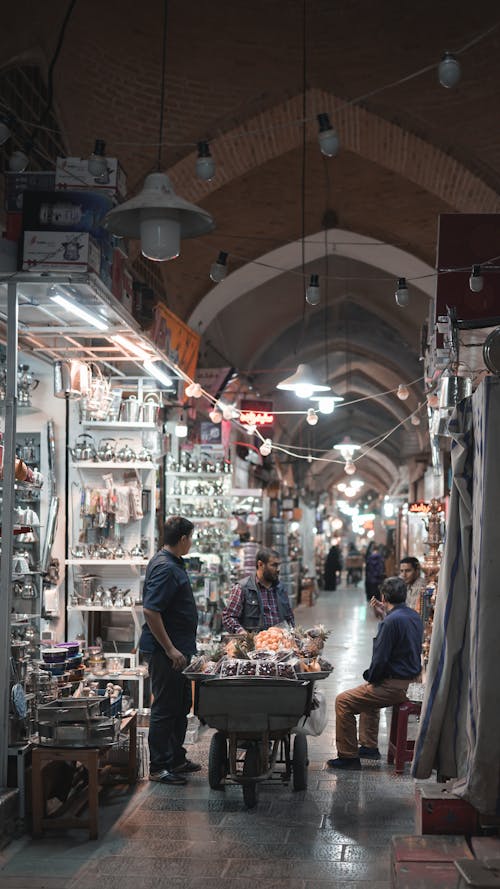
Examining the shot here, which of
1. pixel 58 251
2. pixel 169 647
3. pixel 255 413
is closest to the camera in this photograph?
pixel 58 251

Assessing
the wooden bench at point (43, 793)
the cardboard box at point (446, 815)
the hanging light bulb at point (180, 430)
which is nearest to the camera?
the cardboard box at point (446, 815)

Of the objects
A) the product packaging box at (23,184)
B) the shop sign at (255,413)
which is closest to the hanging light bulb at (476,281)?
the product packaging box at (23,184)

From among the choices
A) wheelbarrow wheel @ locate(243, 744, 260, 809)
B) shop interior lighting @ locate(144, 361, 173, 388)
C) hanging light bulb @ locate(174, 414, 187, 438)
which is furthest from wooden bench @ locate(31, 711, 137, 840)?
hanging light bulb @ locate(174, 414, 187, 438)

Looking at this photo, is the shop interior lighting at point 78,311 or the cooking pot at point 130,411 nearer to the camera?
the shop interior lighting at point 78,311

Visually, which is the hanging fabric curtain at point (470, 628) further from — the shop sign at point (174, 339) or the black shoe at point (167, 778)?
the shop sign at point (174, 339)

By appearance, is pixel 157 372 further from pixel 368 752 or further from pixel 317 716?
pixel 368 752

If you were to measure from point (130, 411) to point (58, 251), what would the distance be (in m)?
2.80

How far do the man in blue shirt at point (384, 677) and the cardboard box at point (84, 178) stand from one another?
326cm

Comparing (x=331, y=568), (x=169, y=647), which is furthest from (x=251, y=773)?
(x=331, y=568)

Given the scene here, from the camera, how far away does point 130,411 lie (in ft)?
26.0

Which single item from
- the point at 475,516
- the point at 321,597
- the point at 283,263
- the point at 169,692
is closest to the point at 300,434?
the point at 321,597

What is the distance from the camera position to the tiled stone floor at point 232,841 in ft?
14.4

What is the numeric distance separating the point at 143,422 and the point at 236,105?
3996 mm

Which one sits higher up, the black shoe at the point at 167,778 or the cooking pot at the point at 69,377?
the cooking pot at the point at 69,377
